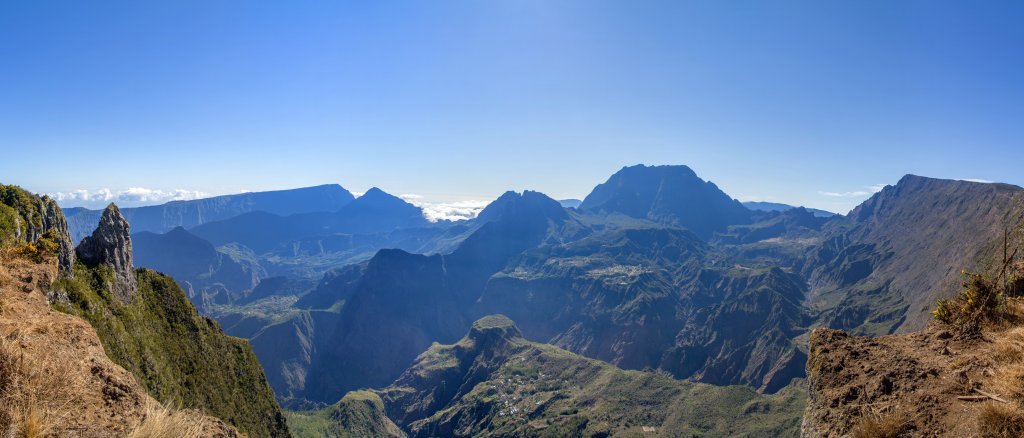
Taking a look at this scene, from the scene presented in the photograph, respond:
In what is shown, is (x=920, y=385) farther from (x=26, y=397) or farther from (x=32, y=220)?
(x=32, y=220)

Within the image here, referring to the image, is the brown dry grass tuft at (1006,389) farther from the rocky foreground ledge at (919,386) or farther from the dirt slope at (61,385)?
the dirt slope at (61,385)

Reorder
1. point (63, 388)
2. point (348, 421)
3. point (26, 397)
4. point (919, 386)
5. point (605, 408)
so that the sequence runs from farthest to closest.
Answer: point (348, 421), point (605, 408), point (919, 386), point (63, 388), point (26, 397)

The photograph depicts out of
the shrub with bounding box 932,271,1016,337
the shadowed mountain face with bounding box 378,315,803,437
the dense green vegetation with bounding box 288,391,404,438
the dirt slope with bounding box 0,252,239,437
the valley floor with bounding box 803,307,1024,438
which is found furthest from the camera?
the dense green vegetation with bounding box 288,391,404,438

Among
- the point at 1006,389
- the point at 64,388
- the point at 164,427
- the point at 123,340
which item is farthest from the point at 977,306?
the point at 123,340

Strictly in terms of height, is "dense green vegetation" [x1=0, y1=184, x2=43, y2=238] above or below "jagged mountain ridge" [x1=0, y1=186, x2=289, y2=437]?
above

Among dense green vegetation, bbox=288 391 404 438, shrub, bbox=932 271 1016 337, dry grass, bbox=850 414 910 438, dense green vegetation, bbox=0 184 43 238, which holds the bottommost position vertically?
dense green vegetation, bbox=288 391 404 438

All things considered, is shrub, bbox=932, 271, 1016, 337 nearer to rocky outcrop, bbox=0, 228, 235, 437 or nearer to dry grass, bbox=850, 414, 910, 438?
dry grass, bbox=850, 414, 910, 438

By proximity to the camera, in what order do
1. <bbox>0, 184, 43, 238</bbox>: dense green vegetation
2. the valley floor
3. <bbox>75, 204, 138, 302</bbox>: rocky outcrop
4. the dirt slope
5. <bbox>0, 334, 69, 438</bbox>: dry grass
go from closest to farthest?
<bbox>0, 334, 69, 438</bbox>: dry grass, the dirt slope, the valley floor, <bbox>0, 184, 43, 238</bbox>: dense green vegetation, <bbox>75, 204, 138, 302</bbox>: rocky outcrop

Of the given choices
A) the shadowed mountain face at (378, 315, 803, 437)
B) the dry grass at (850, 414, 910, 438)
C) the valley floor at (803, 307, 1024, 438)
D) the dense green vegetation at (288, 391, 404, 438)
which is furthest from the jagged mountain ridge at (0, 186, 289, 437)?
the shadowed mountain face at (378, 315, 803, 437)

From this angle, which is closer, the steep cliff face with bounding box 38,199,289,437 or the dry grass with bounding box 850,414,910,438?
the dry grass with bounding box 850,414,910,438
